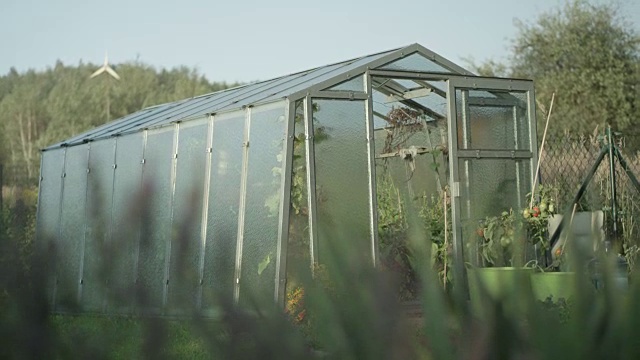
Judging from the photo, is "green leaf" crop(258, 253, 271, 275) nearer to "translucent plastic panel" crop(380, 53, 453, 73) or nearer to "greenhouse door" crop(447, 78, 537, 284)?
"greenhouse door" crop(447, 78, 537, 284)

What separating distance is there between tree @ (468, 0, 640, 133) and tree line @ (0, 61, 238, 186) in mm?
16902

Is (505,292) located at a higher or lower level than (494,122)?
lower

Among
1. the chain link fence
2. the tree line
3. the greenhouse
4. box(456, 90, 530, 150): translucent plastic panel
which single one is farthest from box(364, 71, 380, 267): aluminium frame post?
the tree line

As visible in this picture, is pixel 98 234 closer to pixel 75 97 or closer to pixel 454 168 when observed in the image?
pixel 454 168

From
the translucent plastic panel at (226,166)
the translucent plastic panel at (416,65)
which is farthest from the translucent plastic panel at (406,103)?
the translucent plastic panel at (226,166)

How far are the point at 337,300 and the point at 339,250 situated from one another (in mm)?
49

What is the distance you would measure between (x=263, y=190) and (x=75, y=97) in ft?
97.2

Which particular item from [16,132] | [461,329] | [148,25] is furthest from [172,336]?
[16,132]

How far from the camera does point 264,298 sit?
0.97 metres

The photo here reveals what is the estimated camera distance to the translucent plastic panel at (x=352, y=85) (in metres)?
8.34

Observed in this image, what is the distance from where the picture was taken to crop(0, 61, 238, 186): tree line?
35938mm

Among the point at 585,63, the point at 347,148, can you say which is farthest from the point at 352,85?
the point at 585,63

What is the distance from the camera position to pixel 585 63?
21469 millimetres

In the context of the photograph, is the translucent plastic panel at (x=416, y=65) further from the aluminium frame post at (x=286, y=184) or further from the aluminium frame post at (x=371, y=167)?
the aluminium frame post at (x=286, y=184)
